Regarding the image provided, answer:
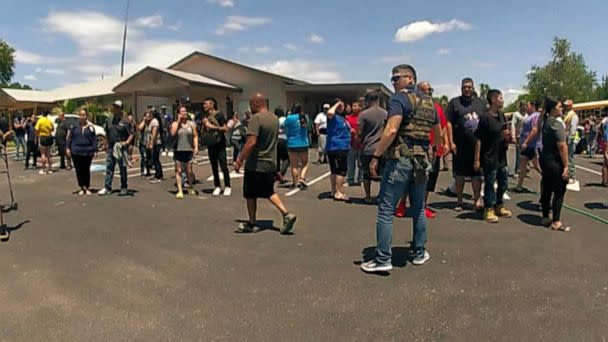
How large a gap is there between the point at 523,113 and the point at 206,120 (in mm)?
7110

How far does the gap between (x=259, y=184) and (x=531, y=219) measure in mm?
3863

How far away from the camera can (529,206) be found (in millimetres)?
7656

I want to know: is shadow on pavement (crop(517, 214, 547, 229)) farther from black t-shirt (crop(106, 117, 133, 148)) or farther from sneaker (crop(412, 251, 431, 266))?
black t-shirt (crop(106, 117, 133, 148))

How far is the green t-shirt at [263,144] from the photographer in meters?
5.86

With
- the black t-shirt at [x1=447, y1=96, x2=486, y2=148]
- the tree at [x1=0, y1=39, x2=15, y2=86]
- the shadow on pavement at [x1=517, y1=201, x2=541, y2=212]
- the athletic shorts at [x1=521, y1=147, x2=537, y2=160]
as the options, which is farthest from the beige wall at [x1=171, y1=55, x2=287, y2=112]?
the tree at [x1=0, y1=39, x2=15, y2=86]

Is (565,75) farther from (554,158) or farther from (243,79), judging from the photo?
(554,158)

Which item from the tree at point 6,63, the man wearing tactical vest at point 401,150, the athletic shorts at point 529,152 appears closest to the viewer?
the man wearing tactical vest at point 401,150

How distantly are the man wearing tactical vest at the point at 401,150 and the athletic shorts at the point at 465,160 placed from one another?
2600mm

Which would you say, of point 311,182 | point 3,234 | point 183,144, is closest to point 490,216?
point 311,182

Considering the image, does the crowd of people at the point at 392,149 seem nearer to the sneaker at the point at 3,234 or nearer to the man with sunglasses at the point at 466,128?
the man with sunglasses at the point at 466,128

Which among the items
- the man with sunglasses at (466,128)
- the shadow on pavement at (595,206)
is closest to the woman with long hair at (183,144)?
the man with sunglasses at (466,128)

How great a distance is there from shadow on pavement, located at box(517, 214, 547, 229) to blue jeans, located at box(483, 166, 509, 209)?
0.39m

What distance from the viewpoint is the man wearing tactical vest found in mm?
4316

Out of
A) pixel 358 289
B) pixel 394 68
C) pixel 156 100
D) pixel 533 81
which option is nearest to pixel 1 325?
pixel 358 289
